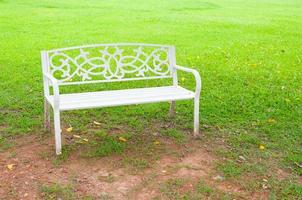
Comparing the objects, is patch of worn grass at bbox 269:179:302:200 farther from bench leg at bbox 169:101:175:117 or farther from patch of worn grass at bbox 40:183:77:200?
bench leg at bbox 169:101:175:117

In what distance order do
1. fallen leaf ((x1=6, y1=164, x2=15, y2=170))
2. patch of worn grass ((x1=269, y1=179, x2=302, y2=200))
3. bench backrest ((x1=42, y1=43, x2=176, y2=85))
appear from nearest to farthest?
1. patch of worn grass ((x1=269, y1=179, x2=302, y2=200))
2. fallen leaf ((x1=6, y1=164, x2=15, y2=170))
3. bench backrest ((x1=42, y1=43, x2=176, y2=85))

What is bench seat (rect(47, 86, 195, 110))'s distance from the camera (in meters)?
4.69

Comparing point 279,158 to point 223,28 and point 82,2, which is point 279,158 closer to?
point 223,28

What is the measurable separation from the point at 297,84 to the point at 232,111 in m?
1.85

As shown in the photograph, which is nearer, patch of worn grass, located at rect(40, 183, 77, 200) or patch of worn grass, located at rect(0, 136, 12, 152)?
patch of worn grass, located at rect(40, 183, 77, 200)

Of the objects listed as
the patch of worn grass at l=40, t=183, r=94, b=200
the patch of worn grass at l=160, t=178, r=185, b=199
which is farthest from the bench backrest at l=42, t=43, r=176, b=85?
the patch of worn grass at l=160, t=178, r=185, b=199

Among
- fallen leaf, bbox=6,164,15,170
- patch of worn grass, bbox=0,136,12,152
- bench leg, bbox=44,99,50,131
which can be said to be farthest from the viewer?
bench leg, bbox=44,99,50,131

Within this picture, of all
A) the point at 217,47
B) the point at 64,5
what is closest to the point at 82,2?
the point at 64,5

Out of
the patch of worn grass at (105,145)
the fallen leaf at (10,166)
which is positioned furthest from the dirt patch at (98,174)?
the patch of worn grass at (105,145)

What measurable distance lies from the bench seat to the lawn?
0.46 m

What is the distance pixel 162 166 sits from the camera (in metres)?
4.48

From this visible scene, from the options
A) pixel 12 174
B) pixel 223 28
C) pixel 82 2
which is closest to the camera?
pixel 12 174

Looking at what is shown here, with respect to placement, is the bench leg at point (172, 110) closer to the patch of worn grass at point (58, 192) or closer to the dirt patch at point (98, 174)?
the dirt patch at point (98, 174)

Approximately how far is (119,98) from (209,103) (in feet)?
5.92
